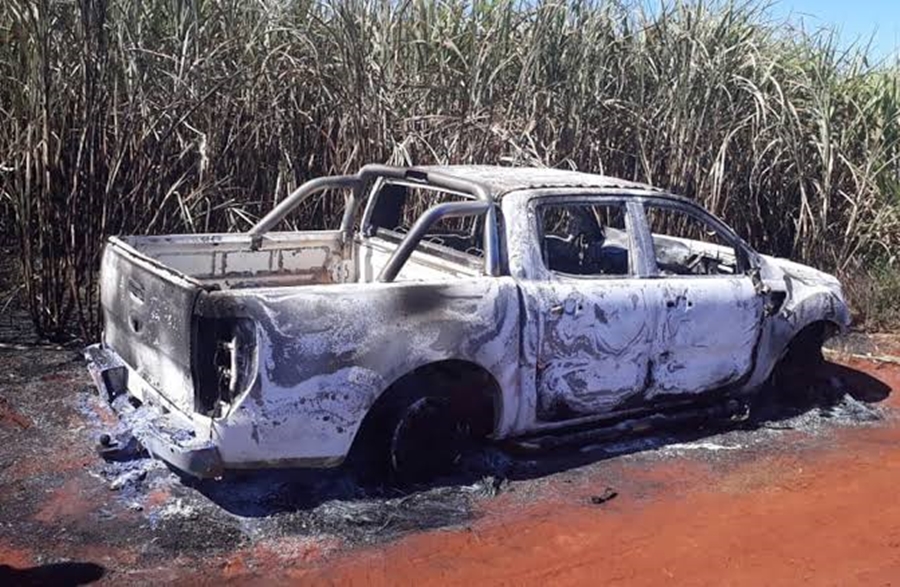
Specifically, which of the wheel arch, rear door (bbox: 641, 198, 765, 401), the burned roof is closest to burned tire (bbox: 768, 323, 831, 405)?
rear door (bbox: 641, 198, 765, 401)

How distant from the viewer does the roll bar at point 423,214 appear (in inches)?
184

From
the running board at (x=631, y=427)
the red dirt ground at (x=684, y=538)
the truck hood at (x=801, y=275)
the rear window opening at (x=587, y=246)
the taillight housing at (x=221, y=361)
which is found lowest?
the red dirt ground at (x=684, y=538)

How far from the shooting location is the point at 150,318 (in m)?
4.48

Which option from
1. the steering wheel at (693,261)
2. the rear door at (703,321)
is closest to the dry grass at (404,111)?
the steering wheel at (693,261)

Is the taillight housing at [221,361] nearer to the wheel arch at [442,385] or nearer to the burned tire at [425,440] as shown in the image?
the wheel arch at [442,385]

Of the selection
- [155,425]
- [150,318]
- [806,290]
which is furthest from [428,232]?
[806,290]

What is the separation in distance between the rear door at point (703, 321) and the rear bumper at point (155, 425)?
257 centimetres

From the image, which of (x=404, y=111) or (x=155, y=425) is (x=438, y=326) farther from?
(x=404, y=111)

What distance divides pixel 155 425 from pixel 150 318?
0.50m

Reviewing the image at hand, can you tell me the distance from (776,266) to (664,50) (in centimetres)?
314

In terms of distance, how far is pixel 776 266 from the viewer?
6.25 m

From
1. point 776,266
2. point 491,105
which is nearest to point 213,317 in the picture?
point 776,266

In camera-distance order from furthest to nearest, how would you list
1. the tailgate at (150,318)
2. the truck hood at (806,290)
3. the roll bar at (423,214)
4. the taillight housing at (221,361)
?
the truck hood at (806,290) < the roll bar at (423,214) < the tailgate at (150,318) < the taillight housing at (221,361)

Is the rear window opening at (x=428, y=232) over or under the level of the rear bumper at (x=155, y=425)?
over
